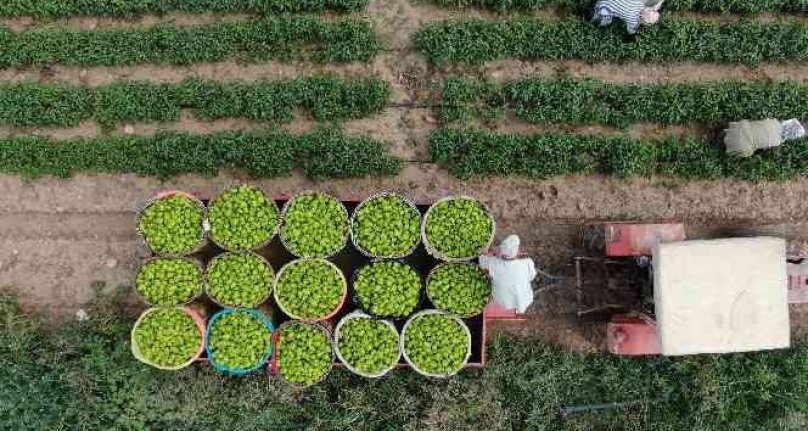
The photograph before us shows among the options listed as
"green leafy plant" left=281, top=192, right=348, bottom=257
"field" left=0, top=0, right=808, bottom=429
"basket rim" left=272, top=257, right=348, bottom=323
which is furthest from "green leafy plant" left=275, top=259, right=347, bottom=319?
"field" left=0, top=0, right=808, bottom=429

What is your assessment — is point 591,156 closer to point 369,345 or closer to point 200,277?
point 369,345

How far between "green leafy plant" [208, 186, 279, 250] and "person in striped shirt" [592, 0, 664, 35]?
4.39 m

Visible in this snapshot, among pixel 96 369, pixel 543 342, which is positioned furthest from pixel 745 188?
pixel 96 369

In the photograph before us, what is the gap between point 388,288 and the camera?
7215 millimetres

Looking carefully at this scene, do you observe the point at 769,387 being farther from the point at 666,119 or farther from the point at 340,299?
the point at 340,299

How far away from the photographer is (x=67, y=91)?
8438 mm

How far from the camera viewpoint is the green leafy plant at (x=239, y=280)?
284 inches

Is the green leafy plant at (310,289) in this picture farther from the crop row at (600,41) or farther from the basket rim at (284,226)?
the crop row at (600,41)

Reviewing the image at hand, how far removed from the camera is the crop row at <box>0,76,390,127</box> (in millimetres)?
8406

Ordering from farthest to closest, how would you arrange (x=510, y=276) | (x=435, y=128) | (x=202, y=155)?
1. (x=435, y=128)
2. (x=202, y=155)
3. (x=510, y=276)

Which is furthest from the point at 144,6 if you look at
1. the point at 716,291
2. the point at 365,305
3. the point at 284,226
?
the point at 716,291

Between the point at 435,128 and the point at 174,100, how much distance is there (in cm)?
309

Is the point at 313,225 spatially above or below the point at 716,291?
above

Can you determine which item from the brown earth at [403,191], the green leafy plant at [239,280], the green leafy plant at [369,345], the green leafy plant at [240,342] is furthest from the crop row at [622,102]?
the green leafy plant at [240,342]
